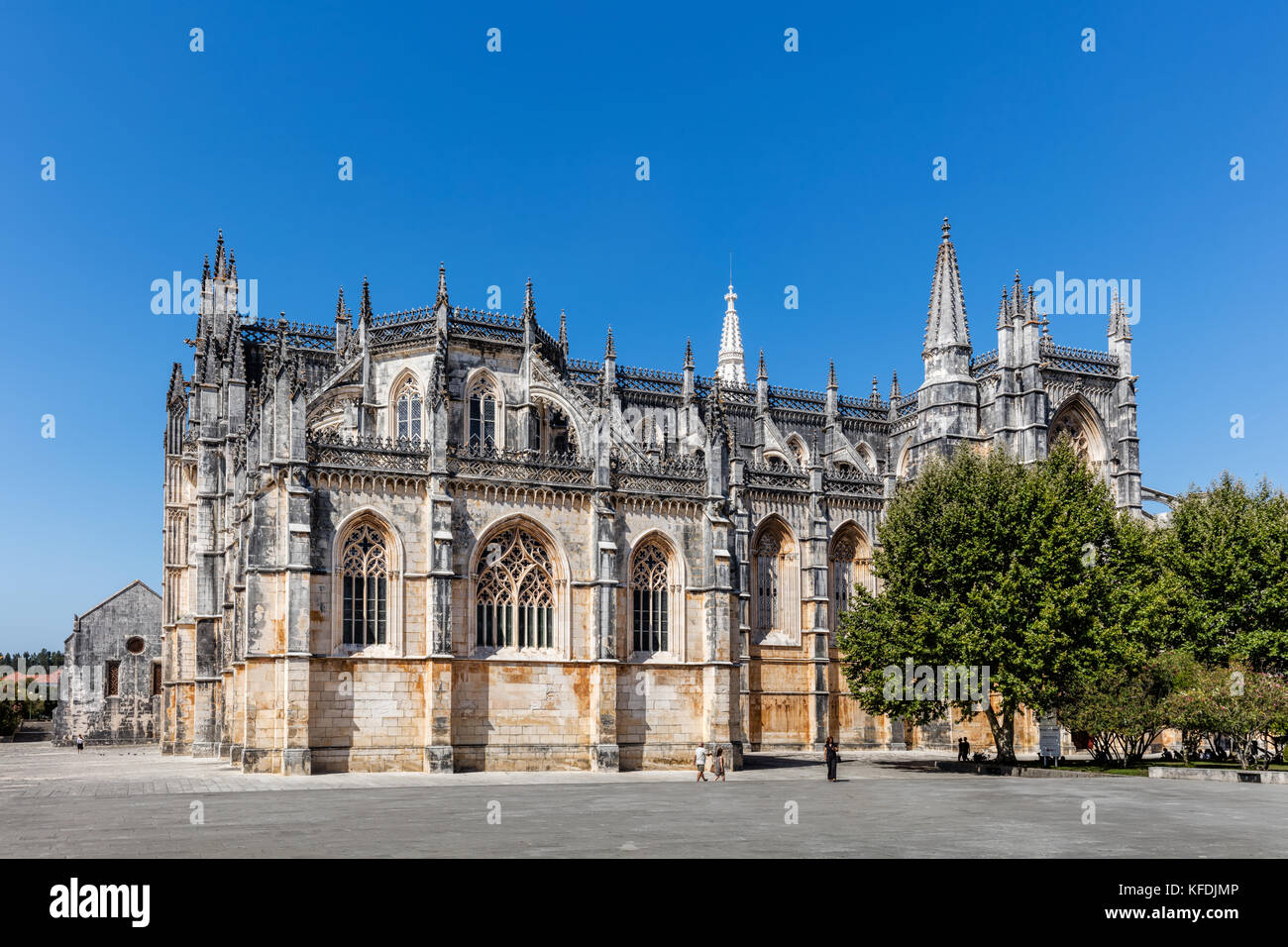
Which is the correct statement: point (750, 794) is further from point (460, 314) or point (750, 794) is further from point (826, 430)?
point (826, 430)

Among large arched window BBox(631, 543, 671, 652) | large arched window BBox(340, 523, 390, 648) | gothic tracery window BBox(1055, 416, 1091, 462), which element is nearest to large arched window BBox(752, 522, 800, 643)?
large arched window BBox(631, 543, 671, 652)

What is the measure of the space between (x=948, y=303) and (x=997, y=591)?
25.6m

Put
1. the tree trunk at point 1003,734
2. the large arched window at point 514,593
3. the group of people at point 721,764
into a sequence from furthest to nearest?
the tree trunk at point 1003,734
the large arched window at point 514,593
the group of people at point 721,764

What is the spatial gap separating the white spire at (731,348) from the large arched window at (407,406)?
227ft

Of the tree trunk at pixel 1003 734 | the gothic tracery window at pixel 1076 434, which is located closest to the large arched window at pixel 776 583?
the tree trunk at pixel 1003 734

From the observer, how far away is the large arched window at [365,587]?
36156 mm

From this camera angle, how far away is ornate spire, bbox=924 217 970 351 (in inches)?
2404

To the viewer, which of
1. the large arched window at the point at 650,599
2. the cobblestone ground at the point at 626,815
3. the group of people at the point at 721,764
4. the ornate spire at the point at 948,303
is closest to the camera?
the cobblestone ground at the point at 626,815

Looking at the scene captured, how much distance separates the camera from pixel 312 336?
2207 inches

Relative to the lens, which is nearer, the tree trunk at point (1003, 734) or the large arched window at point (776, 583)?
the tree trunk at point (1003, 734)

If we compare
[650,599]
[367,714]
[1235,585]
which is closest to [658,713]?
[650,599]

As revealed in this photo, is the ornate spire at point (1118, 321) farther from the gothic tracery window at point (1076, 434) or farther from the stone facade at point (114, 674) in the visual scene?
the stone facade at point (114, 674)

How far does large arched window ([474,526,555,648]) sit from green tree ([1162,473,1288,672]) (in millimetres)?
24685
